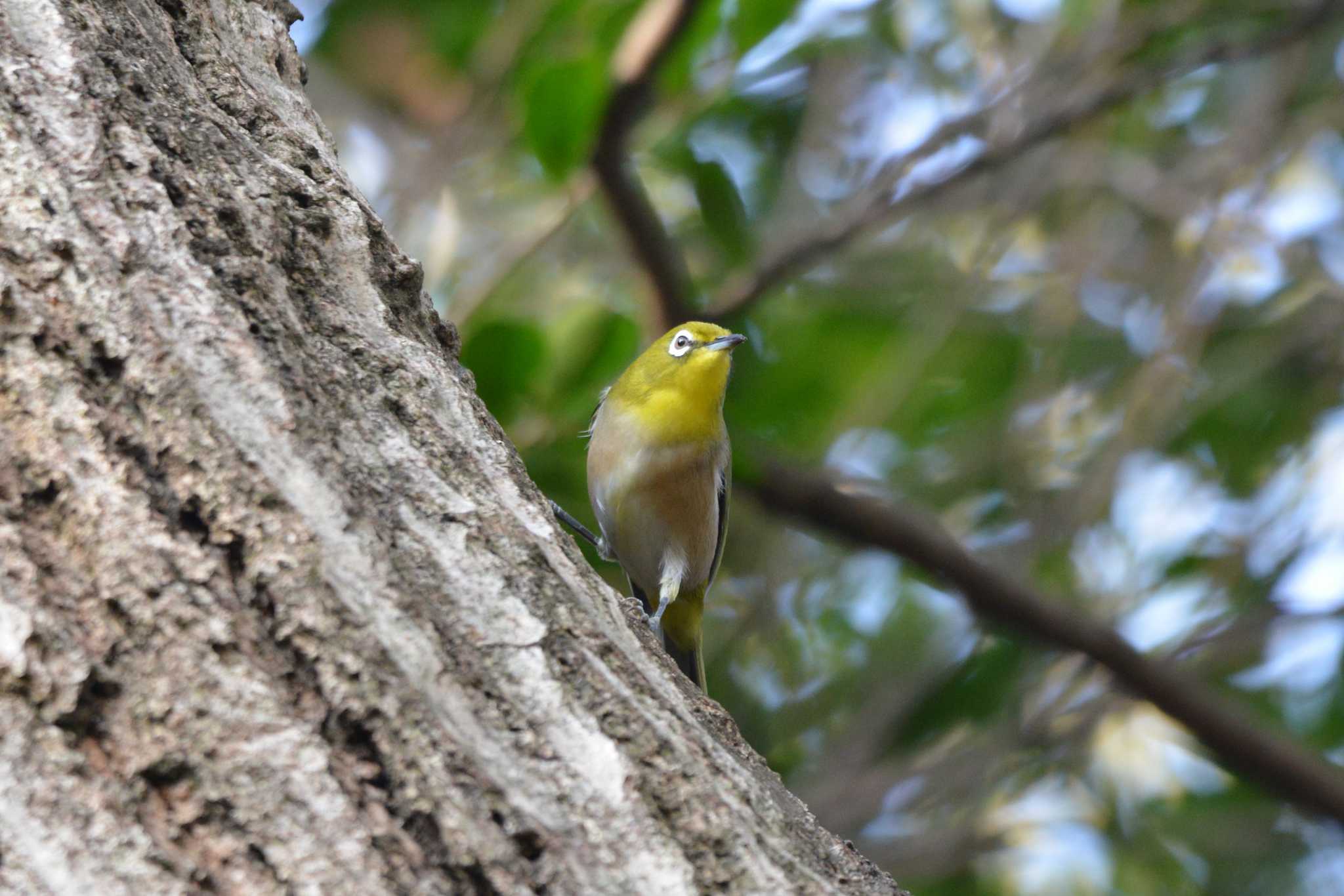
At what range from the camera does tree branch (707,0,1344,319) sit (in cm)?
563

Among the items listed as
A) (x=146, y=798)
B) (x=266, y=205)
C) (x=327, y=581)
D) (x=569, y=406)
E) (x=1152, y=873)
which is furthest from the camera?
(x=1152, y=873)

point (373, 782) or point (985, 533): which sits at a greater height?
point (373, 782)

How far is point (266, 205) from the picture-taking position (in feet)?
Result: 7.21

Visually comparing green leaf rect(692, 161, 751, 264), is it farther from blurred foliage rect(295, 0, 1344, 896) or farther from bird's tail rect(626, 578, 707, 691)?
bird's tail rect(626, 578, 707, 691)

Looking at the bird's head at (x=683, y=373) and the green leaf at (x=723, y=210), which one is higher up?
the green leaf at (x=723, y=210)

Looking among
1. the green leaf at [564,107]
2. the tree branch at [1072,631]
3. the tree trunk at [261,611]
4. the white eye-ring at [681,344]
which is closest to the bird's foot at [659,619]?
the tree branch at [1072,631]

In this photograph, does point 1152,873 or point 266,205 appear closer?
point 266,205

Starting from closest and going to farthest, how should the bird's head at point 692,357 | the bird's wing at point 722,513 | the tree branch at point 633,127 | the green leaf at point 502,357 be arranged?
the green leaf at point 502,357
the tree branch at point 633,127
the bird's head at point 692,357
the bird's wing at point 722,513

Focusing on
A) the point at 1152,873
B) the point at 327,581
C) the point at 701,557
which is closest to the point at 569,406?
the point at 701,557

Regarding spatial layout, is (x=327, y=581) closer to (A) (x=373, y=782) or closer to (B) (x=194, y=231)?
(A) (x=373, y=782)

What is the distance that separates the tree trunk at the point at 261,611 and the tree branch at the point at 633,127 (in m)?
2.95

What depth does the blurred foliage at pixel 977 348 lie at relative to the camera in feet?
18.8

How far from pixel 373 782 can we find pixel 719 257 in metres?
4.56

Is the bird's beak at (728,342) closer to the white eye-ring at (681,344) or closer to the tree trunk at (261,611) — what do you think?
the white eye-ring at (681,344)
